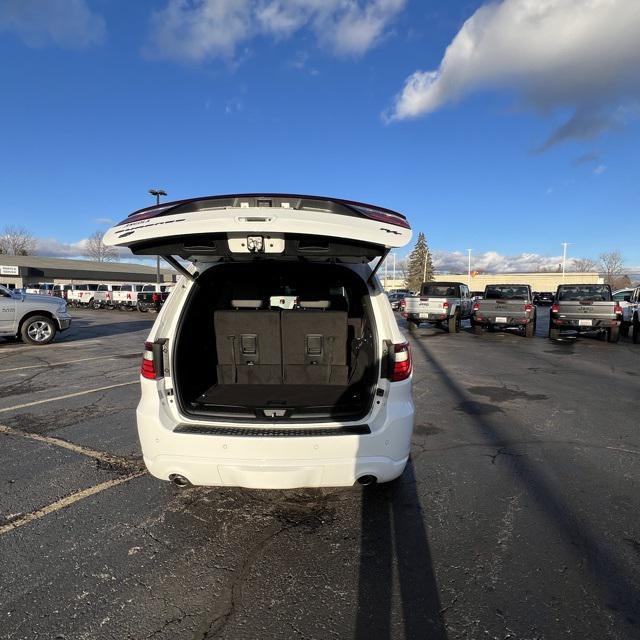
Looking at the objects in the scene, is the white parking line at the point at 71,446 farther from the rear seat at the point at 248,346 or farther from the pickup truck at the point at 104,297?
the pickup truck at the point at 104,297

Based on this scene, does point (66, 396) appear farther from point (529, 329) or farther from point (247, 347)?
point (529, 329)

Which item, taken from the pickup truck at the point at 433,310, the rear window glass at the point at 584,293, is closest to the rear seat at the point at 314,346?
the rear window glass at the point at 584,293

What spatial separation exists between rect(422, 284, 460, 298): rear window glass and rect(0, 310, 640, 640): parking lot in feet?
49.0

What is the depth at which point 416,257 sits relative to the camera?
91812 millimetres

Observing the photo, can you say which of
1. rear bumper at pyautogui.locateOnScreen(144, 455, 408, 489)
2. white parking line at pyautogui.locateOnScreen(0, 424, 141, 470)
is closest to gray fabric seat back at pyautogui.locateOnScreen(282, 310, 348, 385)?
rear bumper at pyautogui.locateOnScreen(144, 455, 408, 489)

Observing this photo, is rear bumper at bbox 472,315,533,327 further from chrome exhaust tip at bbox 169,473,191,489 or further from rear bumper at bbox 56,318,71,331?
chrome exhaust tip at bbox 169,473,191,489

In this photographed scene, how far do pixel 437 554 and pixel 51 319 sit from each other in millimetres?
13489

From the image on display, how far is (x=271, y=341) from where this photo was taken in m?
3.96

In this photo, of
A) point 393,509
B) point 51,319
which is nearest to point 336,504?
point 393,509

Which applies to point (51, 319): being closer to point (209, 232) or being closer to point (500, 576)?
point (209, 232)

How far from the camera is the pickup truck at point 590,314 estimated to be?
13375mm

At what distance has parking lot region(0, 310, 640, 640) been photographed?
2.14 metres

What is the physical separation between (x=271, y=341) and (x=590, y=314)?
13.3 metres

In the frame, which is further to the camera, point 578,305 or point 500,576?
point 578,305
